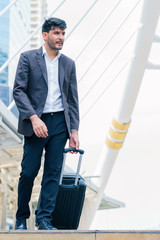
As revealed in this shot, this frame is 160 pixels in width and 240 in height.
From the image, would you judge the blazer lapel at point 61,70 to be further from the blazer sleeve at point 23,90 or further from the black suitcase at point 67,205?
the black suitcase at point 67,205

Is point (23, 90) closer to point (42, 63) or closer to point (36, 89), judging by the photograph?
point (36, 89)

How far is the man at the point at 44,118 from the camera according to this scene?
4.47 meters

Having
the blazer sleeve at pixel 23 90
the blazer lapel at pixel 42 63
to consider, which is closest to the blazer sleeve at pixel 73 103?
the blazer lapel at pixel 42 63

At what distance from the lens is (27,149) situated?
4.52 meters

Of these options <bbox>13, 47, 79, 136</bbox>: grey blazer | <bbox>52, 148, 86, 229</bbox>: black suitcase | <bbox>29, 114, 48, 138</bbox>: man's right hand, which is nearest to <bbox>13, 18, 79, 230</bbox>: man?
<bbox>13, 47, 79, 136</bbox>: grey blazer

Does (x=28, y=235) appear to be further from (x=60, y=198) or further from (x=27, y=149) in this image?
(x=60, y=198)

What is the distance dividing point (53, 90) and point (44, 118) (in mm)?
243

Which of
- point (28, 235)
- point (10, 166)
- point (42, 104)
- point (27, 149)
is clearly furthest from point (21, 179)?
point (10, 166)

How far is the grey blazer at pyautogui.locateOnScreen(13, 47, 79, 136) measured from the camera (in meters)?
4.45

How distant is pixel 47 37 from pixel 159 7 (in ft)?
18.0

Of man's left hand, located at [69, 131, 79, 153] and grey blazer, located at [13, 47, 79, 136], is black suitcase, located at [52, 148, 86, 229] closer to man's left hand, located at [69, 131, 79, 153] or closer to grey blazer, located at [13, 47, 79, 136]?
man's left hand, located at [69, 131, 79, 153]

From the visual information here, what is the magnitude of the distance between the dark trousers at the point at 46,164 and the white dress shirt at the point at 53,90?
50mm

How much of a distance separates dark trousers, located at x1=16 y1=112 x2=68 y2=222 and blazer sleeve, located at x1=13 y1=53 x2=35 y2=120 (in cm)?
20

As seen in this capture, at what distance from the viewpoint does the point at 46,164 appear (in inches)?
180
